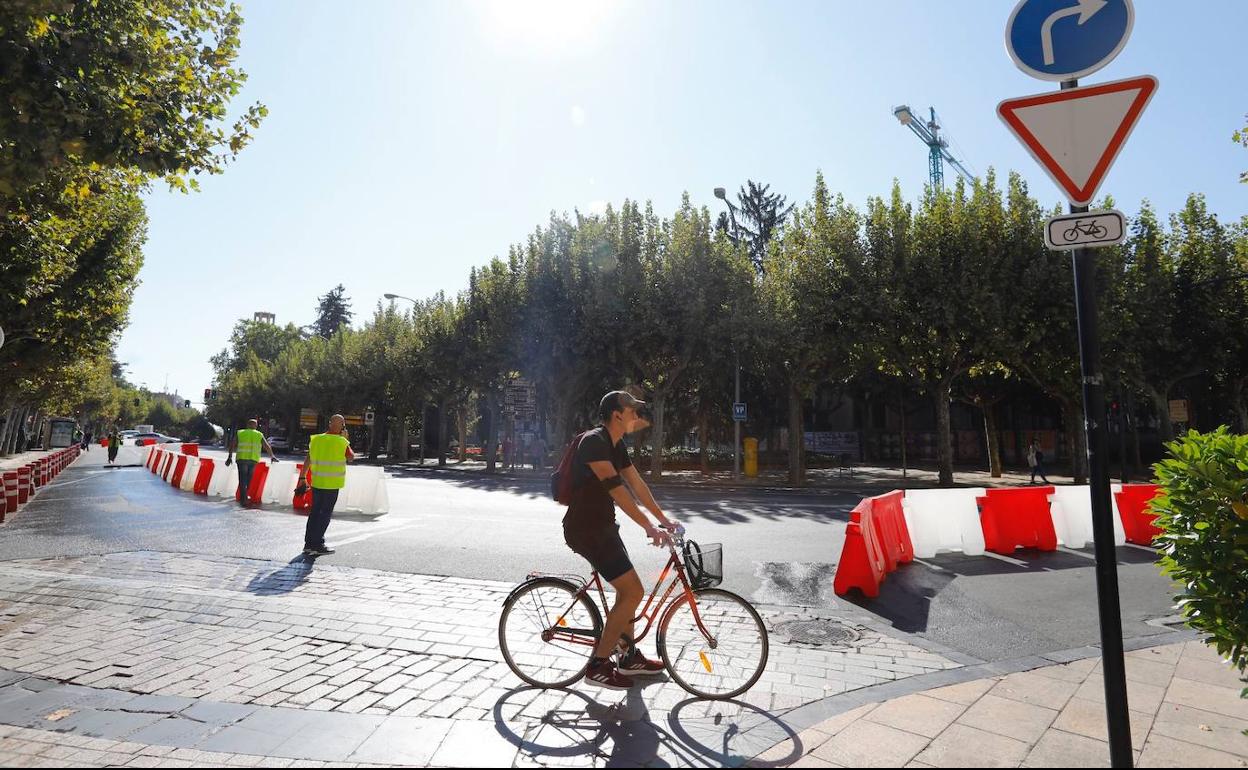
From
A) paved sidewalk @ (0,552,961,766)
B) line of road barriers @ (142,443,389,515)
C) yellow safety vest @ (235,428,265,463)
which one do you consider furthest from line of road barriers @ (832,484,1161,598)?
yellow safety vest @ (235,428,265,463)

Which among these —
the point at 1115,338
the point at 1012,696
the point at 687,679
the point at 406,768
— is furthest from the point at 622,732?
the point at 1115,338

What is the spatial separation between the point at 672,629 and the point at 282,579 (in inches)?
197

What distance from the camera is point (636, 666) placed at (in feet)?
13.7

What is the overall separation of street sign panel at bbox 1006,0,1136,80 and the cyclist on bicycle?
8.63 ft

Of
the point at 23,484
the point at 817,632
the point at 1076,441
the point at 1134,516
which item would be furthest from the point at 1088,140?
the point at 1076,441

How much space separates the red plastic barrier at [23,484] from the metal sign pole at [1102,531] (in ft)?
57.2

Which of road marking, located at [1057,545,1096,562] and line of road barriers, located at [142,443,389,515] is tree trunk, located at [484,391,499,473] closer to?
line of road barriers, located at [142,443,389,515]

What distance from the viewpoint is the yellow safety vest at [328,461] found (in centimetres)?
884

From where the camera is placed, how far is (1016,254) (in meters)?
22.1

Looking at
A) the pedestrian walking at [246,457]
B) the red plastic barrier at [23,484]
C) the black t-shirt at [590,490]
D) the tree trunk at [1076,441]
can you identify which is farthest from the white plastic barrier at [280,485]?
the tree trunk at [1076,441]

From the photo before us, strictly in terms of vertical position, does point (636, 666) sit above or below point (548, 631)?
below

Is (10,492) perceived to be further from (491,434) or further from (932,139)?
(932,139)

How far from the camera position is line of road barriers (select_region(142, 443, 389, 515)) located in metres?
13.7

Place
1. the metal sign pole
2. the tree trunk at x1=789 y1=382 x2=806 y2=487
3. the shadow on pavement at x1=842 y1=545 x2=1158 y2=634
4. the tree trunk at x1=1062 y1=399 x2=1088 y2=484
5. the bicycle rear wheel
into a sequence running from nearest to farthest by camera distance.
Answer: the metal sign pole, the bicycle rear wheel, the shadow on pavement at x1=842 y1=545 x2=1158 y2=634, the tree trunk at x1=1062 y1=399 x2=1088 y2=484, the tree trunk at x1=789 y1=382 x2=806 y2=487
